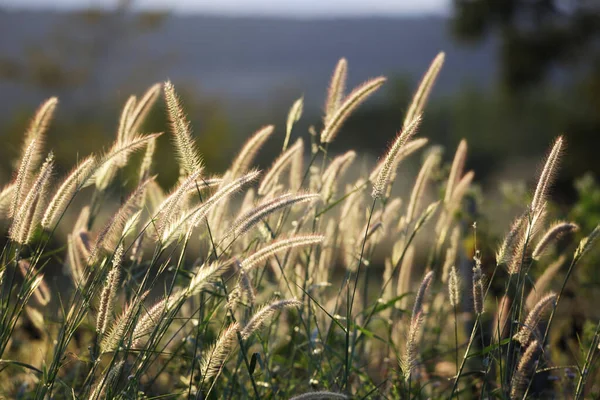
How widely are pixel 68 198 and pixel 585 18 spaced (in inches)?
627

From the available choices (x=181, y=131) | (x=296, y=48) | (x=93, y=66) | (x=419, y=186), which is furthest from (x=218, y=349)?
(x=296, y=48)

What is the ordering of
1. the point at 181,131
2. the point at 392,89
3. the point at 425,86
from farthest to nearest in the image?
the point at 392,89
the point at 425,86
the point at 181,131

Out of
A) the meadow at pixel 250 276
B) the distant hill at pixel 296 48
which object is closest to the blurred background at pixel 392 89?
the meadow at pixel 250 276

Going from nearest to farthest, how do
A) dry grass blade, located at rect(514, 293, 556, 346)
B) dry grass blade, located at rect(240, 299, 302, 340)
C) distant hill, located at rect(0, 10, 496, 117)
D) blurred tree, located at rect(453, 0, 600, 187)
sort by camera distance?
1. dry grass blade, located at rect(240, 299, 302, 340)
2. dry grass blade, located at rect(514, 293, 556, 346)
3. blurred tree, located at rect(453, 0, 600, 187)
4. distant hill, located at rect(0, 10, 496, 117)

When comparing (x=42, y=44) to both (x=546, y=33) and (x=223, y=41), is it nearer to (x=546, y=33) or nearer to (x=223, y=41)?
(x=546, y=33)

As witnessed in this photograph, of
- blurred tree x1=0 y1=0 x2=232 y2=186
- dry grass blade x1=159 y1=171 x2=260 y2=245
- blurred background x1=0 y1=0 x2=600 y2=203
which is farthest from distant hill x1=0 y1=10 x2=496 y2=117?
dry grass blade x1=159 y1=171 x2=260 y2=245

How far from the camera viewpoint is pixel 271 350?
282 centimetres

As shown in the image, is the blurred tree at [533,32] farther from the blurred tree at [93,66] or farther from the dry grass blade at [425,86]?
the dry grass blade at [425,86]

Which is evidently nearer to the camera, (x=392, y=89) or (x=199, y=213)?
(x=199, y=213)

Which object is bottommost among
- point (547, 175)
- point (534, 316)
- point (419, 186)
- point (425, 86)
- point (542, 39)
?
point (542, 39)

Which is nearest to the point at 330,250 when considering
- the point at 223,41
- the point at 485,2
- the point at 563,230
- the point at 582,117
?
the point at 563,230

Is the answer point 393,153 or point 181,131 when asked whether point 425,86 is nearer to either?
point 393,153

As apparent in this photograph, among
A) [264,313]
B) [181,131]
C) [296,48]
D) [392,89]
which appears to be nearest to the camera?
[264,313]

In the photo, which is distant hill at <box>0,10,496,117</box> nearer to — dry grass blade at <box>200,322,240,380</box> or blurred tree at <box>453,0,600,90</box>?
blurred tree at <box>453,0,600,90</box>
